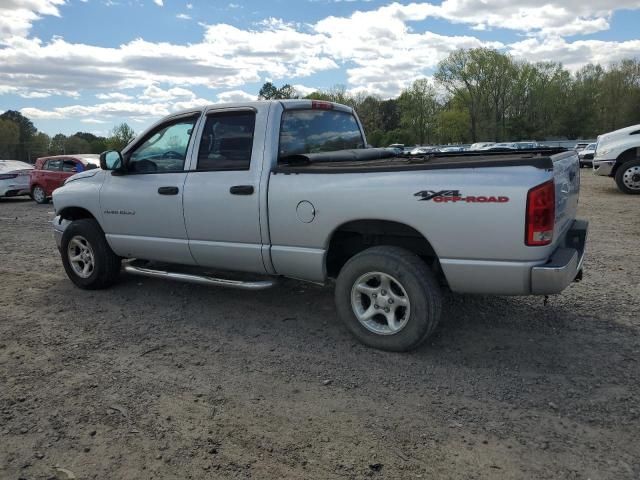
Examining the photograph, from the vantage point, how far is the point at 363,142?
6082mm

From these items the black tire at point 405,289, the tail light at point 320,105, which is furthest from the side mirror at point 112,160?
the black tire at point 405,289

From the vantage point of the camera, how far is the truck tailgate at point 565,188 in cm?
374

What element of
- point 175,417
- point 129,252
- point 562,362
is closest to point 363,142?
point 129,252

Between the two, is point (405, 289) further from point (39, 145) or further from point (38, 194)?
point (39, 145)

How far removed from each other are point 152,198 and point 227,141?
1.04 metres

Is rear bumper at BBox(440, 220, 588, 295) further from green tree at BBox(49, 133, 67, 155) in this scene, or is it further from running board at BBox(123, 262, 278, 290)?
green tree at BBox(49, 133, 67, 155)

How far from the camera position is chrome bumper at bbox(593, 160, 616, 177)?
13758 mm

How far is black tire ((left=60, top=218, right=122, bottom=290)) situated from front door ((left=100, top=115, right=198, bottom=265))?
16 cm

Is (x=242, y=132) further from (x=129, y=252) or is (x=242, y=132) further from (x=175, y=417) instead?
(x=175, y=417)

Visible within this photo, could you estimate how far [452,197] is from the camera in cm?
366

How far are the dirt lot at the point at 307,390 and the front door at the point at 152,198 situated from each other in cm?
62

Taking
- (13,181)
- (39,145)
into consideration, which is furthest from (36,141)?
(13,181)

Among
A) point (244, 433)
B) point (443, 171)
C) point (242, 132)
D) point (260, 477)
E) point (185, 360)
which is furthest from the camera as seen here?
point (242, 132)

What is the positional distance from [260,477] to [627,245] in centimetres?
689
